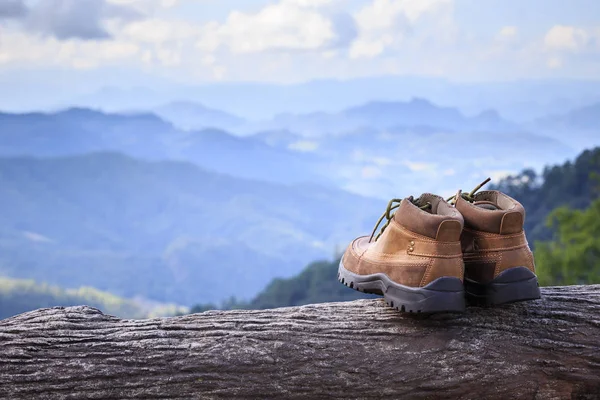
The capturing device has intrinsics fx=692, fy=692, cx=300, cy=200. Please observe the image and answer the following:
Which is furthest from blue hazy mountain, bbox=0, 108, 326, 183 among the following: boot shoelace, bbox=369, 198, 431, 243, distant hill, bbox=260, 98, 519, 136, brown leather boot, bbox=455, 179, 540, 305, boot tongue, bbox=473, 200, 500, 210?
brown leather boot, bbox=455, 179, 540, 305

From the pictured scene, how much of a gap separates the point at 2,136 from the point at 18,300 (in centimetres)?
7591

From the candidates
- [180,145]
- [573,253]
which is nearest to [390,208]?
[573,253]

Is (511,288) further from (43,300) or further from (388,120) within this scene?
(388,120)

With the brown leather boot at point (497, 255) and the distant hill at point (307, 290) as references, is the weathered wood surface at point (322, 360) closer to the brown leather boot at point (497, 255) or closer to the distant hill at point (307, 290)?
the brown leather boot at point (497, 255)

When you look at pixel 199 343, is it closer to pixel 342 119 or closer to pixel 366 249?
pixel 366 249

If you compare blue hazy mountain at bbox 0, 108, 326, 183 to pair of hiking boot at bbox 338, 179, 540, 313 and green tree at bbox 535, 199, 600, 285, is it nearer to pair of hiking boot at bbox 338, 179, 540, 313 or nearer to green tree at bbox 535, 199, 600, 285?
A: green tree at bbox 535, 199, 600, 285

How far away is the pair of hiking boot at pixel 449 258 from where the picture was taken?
269 cm

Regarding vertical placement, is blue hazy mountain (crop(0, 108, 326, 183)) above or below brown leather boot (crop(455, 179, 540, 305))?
above

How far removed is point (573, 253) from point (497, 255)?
24062 millimetres

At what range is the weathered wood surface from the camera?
279cm

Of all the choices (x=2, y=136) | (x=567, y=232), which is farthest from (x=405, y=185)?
(x=567, y=232)

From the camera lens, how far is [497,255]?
9.09ft

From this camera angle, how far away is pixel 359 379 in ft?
9.20

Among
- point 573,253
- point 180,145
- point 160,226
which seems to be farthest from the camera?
point 180,145
